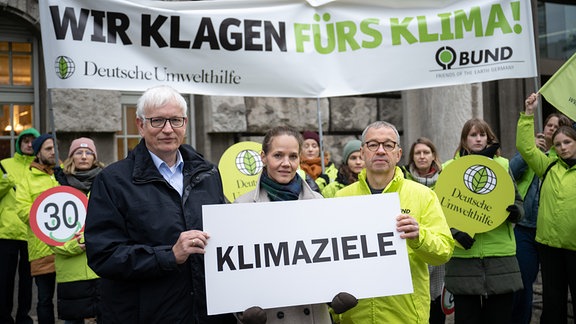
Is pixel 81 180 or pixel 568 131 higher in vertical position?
pixel 568 131

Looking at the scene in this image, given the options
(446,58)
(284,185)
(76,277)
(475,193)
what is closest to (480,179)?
(475,193)

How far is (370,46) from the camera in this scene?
4.77 m

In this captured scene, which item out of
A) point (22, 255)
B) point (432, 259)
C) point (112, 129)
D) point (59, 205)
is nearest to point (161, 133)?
point (432, 259)

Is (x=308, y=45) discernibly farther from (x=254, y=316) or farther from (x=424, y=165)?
(x=254, y=316)

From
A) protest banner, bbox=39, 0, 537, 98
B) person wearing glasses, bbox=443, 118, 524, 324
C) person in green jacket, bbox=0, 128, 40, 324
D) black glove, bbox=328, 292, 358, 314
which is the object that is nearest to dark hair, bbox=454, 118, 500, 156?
person wearing glasses, bbox=443, 118, 524, 324

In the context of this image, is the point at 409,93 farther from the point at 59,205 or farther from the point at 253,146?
the point at 59,205

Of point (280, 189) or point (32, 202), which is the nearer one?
point (280, 189)

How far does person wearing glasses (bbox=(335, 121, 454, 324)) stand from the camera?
2.71m

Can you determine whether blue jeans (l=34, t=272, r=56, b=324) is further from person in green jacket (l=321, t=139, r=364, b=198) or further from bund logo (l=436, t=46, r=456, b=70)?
bund logo (l=436, t=46, r=456, b=70)

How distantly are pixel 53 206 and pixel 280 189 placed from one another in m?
2.28

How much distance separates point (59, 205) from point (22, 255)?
63.1 inches

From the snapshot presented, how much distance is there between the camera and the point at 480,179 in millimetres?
3920

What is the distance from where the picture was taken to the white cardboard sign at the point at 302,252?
2.36 m

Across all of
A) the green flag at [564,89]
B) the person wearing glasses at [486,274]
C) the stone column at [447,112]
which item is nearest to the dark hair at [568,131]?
the green flag at [564,89]
